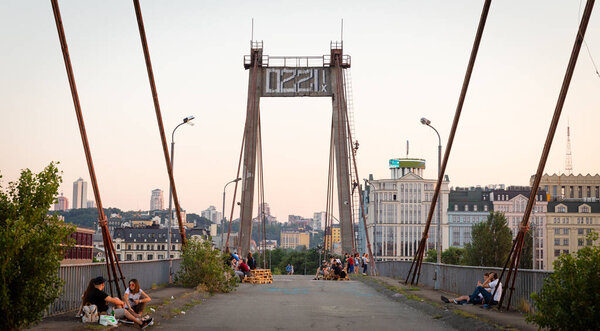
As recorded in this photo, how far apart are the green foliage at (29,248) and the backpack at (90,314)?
262 centimetres

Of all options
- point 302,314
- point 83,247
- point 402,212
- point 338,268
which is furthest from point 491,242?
point 402,212

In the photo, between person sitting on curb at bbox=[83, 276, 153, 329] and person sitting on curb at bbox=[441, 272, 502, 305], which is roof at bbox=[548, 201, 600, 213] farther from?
person sitting on curb at bbox=[83, 276, 153, 329]

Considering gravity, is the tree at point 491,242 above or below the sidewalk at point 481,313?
above

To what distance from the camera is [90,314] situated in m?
16.1

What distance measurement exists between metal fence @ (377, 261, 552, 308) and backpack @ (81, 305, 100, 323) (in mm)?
9207

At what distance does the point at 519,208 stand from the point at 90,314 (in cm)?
17681

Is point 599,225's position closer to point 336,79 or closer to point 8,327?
point 336,79

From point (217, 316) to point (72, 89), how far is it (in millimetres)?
6576

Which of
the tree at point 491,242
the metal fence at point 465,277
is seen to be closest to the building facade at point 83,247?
the tree at point 491,242

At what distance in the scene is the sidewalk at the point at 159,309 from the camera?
1555 centimetres

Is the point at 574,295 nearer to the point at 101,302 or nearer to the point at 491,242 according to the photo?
the point at 101,302

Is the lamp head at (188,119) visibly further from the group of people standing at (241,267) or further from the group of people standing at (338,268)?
the group of people standing at (338,268)

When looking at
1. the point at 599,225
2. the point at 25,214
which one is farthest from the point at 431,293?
the point at 599,225

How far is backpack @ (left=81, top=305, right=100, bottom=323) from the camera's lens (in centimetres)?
1605
